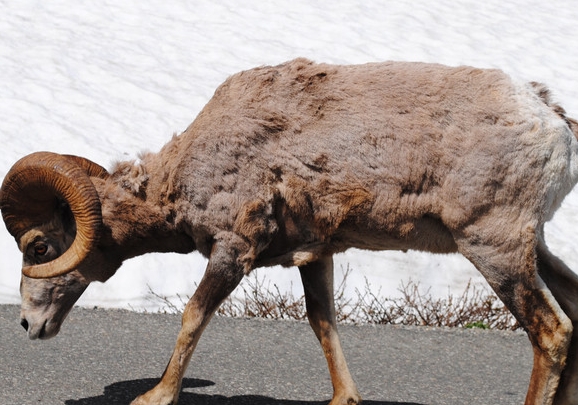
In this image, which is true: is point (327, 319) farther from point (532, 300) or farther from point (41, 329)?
point (41, 329)

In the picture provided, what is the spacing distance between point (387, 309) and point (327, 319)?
4009 mm

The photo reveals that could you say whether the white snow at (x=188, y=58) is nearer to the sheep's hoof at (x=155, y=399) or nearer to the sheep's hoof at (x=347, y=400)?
the sheep's hoof at (x=347, y=400)

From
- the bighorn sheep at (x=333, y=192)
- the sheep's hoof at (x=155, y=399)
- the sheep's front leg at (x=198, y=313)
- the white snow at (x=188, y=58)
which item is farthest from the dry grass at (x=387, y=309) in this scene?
the sheep's hoof at (x=155, y=399)

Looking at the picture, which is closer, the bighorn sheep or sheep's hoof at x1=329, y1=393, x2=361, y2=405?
the bighorn sheep

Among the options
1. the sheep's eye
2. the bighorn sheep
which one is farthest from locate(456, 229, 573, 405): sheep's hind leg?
the sheep's eye

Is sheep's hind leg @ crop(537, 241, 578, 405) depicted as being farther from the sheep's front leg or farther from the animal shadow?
the sheep's front leg

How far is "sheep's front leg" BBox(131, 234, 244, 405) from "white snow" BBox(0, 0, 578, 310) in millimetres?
4787

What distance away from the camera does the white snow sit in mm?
12250

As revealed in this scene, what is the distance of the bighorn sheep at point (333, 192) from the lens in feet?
21.5

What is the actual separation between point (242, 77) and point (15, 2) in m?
11.5

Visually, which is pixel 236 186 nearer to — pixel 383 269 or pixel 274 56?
pixel 383 269

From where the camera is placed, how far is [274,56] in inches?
667

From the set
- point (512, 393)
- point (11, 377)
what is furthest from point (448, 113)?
point (11, 377)

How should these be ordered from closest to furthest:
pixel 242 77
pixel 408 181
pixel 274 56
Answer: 1. pixel 408 181
2. pixel 242 77
3. pixel 274 56
